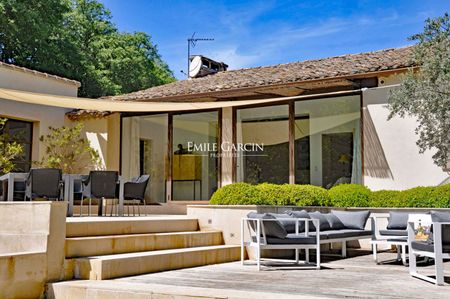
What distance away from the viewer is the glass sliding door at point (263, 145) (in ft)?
46.5

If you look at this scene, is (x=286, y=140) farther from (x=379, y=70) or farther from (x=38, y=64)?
(x=38, y=64)

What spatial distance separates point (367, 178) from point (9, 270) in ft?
28.4

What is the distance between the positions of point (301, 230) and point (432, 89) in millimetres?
3513

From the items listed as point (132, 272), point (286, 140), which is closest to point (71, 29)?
point (286, 140)

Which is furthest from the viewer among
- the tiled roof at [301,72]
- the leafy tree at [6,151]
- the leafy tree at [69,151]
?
the leafy tree at [69,151]

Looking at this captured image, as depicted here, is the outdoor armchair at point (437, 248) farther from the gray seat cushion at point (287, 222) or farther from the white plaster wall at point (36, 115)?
the white plaster wall at point (36, 115)

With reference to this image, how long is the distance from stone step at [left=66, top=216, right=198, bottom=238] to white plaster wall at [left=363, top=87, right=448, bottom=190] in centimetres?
475

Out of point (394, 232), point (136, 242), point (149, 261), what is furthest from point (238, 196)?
point (149, 261)

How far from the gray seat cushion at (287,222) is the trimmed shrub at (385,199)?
8.92 ft

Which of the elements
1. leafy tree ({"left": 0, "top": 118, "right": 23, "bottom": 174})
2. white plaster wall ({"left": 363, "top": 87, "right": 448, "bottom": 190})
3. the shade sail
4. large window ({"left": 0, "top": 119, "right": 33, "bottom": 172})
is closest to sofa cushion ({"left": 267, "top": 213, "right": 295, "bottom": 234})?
the shade sail

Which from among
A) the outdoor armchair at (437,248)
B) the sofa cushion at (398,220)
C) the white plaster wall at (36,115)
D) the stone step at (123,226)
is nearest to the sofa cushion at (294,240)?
the outdoor armchair at (437,248)

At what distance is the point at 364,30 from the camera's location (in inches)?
878

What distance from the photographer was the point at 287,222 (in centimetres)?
960

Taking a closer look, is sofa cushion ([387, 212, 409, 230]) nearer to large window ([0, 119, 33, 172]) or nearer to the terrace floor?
the terrace floor
